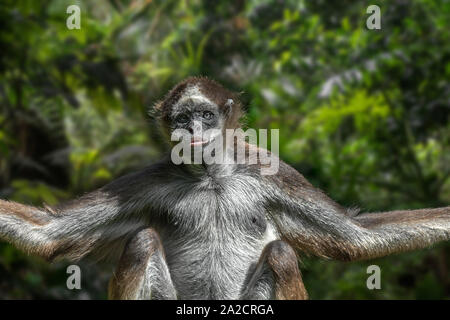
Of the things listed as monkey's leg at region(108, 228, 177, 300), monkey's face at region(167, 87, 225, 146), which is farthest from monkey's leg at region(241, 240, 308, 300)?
monkey's face at region(167, 87, 225, 146)

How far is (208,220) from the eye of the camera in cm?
710

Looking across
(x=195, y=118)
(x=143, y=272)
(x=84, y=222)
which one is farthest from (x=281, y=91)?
(x=143, y=272)

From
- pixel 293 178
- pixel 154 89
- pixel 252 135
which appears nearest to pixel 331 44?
pixel 154 89

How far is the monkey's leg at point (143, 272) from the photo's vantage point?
21.1 ft

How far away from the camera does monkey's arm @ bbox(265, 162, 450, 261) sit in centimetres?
727

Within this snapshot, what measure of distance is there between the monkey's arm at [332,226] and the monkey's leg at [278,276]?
76 cm

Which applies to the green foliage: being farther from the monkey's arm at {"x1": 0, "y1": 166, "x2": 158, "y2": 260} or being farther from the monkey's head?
the monkey's head

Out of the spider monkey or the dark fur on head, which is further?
the dark fur on head

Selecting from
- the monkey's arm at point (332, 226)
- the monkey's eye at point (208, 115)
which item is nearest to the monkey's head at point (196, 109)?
the monkey's eye at point (208, 115)

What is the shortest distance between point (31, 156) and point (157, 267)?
11.8 meters

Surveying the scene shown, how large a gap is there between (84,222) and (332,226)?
2981mm

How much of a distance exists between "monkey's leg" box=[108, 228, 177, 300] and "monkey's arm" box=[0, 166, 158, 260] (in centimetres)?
61

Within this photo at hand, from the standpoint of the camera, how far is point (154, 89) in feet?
59.5

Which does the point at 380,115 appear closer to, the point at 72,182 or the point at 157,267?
the point at 72,182
